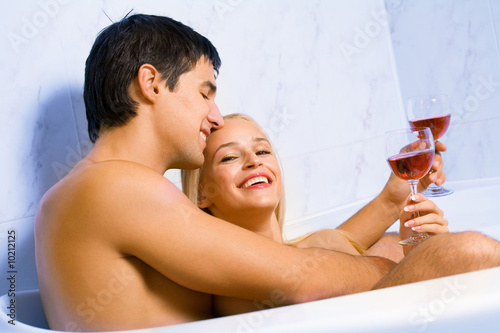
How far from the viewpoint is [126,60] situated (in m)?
Answer: 1.36

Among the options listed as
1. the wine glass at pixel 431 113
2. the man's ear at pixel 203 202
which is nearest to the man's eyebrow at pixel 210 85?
the man's ear at pixel 203 202

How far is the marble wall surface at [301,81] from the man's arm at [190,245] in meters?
0.54

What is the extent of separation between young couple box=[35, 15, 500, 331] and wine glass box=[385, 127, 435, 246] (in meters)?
0.06

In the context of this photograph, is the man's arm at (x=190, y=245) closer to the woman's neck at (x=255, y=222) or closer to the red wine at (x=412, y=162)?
the red wine at (x=412, y=162)

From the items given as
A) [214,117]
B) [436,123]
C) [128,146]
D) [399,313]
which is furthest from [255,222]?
[399,313]

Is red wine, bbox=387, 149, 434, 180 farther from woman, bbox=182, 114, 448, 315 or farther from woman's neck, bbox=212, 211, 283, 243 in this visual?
woman's neck, bbox=212, 211, 283, 243

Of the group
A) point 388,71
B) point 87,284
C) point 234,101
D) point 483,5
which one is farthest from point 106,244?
point 483,5

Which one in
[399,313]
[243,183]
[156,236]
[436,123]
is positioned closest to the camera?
[399,313]

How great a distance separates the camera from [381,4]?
2895mm

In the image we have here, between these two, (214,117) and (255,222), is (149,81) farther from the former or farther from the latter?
(255,222)

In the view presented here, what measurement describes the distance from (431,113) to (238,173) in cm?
66

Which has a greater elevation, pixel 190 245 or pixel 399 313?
pixel 190 245

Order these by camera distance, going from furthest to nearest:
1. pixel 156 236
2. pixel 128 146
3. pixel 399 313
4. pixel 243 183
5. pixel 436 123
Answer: pixel 436 123 → pixel 243 183 → pixel 128 146 → pixel 156 236 → pixel 399 313

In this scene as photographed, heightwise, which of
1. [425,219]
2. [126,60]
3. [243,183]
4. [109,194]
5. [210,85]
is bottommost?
[425,219]
